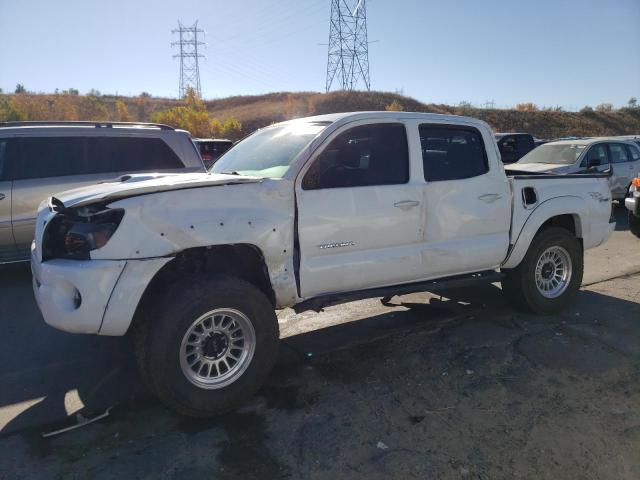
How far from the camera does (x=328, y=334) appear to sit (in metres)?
4.84

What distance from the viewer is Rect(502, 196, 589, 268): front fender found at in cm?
484

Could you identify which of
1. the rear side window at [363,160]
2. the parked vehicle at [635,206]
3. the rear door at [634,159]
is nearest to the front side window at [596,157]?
the rear door at [634,159]

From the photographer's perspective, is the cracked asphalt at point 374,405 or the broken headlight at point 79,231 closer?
the cracked asphalt at point 374,405

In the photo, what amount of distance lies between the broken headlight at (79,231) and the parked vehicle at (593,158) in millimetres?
9827

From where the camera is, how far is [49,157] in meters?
6.62

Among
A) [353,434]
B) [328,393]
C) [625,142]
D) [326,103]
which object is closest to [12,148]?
[328,393]

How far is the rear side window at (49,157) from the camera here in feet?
21.2

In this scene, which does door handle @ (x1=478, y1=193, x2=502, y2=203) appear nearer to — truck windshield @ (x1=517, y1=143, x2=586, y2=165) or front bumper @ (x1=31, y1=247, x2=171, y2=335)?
front bumper @ (x1=31, y1=247, x2=171, y2=335)

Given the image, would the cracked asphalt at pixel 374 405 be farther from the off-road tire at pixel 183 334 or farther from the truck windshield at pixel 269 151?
the truck windshield at pixel 269 151

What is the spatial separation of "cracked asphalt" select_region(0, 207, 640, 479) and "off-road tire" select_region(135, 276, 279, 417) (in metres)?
0.16

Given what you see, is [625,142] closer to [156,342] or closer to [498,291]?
[498,291]

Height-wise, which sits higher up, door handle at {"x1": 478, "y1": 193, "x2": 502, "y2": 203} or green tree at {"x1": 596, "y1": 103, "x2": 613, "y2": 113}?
green tree at {"x1": 596, "y1": 103, "x2": 613, "y2": 113}

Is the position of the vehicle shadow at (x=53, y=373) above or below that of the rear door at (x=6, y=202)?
below

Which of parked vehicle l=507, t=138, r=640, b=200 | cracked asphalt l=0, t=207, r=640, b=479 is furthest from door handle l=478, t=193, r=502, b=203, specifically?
parked vehicle l=507, t=138, r=640, b=200
